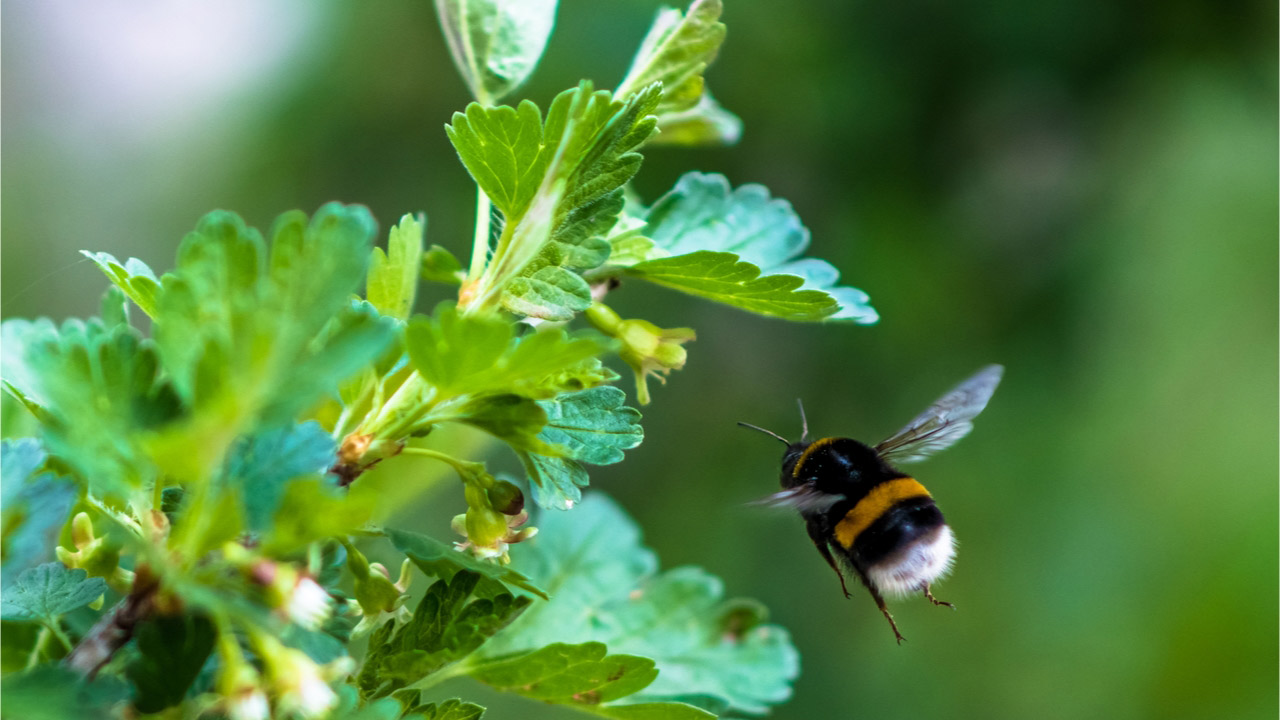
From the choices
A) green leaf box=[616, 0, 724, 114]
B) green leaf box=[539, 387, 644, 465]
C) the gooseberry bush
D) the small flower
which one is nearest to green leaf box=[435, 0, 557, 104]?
the gooseberry bush

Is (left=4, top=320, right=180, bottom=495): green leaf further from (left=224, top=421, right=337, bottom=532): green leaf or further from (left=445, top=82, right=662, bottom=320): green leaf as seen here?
(left=445, top=82, right=662, bottom=320): green leaf

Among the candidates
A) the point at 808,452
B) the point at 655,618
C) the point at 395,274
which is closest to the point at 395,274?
the point at 395,274

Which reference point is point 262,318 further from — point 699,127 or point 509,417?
point 699,127

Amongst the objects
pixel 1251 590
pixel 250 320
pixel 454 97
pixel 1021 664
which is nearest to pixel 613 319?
pixel 250 320

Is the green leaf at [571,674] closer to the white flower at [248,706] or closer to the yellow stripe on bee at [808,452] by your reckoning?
the white flower at [248,706]

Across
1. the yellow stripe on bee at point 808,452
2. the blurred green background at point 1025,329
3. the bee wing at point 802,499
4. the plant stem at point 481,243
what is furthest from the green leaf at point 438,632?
the blurred green background at point 1025,329

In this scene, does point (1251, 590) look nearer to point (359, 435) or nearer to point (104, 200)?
point (359, 435)

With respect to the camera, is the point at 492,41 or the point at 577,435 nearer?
the point at 577,435
